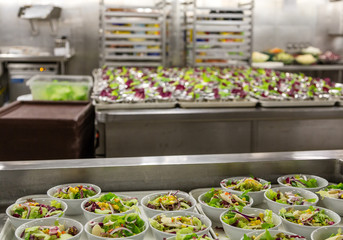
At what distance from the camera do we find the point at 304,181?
178cm

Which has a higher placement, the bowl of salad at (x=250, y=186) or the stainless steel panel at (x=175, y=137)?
the bowl of salad at (x=250, y=186)

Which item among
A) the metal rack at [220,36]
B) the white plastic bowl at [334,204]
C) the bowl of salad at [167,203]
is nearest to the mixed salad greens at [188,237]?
the bowl of salad at [167,203]

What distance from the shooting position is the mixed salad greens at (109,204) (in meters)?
1.50

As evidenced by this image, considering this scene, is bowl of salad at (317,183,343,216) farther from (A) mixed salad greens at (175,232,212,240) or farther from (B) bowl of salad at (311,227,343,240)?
(A) mixed salad greens at (175,232,212,240)

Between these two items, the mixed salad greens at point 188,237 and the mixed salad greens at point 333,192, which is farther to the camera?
the mixed salad greens at point 333,192

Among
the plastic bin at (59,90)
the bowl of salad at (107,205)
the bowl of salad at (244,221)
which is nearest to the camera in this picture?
the bowl of salad at (244,221)

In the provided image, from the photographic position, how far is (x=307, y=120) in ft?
11.0

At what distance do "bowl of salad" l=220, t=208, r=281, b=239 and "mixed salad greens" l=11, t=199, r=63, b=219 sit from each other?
0.55 meters

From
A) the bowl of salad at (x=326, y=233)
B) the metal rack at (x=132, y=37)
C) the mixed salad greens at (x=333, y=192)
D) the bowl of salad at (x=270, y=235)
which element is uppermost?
the metal rack at (x=132, y=37)

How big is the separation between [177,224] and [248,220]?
0.77 feet

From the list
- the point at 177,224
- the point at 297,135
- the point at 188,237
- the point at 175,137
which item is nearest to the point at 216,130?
the point at 175,137

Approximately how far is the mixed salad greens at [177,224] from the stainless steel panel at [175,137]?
1.75 meters

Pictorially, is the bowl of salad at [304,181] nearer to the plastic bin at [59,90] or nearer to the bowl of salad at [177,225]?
the bowl of salad at [177,225]

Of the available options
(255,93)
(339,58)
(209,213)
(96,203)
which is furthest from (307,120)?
(339,58)
